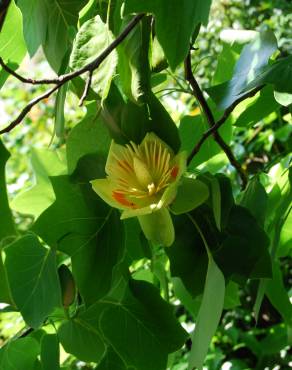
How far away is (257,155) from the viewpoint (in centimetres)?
181

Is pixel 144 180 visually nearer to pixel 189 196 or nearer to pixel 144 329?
pixel 189 196

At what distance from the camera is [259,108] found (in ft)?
1.82

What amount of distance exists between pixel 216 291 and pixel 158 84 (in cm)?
23

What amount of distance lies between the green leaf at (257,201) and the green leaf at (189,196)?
9 cm

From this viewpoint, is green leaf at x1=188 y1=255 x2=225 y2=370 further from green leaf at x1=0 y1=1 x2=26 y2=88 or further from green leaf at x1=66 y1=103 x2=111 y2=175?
green leaf at x1=0 y1=1 x2=26 y2=88

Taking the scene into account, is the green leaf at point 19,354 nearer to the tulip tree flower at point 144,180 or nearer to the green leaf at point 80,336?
the green leaf at point 80,336

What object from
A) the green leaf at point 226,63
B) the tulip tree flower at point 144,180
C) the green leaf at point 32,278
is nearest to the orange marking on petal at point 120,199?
the tulip tree flower at point 144,180

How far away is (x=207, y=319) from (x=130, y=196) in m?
0.10

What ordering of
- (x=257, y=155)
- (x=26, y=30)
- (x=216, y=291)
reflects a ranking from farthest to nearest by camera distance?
(x=257, y=155) < (x=26, y=30) < (x=216, y=291)

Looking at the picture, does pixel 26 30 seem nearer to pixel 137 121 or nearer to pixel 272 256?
pixel 137 121

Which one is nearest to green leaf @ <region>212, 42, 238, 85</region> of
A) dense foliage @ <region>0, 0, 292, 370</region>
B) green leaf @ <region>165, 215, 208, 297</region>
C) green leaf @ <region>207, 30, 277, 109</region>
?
dense foliage @ <region>0, 0, 292, 370</region>

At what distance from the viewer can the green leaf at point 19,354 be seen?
0.53 m

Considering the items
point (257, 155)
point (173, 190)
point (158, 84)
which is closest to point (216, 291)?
point (173, 190)

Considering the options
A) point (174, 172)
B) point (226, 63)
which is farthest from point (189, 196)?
point (226, 63)
